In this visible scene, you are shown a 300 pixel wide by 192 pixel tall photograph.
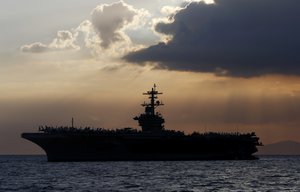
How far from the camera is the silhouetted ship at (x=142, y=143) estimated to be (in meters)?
97.4

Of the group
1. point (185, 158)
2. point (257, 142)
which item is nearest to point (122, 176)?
point (185, 158)

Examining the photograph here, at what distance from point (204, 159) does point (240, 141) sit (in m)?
6.21

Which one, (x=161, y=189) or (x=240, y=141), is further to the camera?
(x=240, y=141)

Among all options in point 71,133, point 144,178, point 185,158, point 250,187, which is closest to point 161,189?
point 250,187

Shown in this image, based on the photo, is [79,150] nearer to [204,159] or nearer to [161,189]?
[204,159]

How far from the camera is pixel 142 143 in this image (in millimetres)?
100250

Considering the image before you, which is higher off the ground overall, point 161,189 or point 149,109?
point 149,109

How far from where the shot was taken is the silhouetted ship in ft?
319

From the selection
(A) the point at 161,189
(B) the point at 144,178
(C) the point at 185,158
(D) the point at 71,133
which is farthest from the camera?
(C) the point at 185,158

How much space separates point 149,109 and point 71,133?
1655cm

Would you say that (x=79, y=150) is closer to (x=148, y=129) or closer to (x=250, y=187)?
(x=148, y=129)

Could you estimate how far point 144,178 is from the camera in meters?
64.2

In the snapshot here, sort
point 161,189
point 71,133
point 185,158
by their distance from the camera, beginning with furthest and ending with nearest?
1. point 185,158
2. point 71,133
3. point 161,189

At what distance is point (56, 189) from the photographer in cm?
5278
